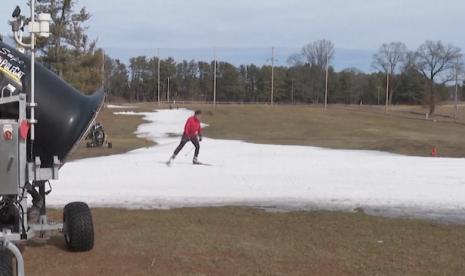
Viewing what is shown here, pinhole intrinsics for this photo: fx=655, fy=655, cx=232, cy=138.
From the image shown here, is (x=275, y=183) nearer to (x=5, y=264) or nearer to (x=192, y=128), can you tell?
(x=192, y=128)

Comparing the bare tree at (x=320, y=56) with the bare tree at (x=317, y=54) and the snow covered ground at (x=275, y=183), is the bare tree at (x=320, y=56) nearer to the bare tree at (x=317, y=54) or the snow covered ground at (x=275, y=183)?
the bare tree at (x=317, y=54)

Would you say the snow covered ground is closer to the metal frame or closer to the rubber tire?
the metal frame

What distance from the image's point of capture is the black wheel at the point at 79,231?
23.8ft

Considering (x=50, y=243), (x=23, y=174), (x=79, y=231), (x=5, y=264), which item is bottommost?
(x=50, y=243)

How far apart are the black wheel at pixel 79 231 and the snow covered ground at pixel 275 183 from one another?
11.6 feet

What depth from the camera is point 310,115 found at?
66.9m

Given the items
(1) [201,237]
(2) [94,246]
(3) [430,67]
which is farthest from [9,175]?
(3) [430,67]

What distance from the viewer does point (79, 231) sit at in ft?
23.7

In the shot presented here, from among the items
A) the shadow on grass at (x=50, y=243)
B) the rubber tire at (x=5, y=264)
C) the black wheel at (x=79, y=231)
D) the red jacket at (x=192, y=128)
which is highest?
the red jacket at (x=192, y=128)

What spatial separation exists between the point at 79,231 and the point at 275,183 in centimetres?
750

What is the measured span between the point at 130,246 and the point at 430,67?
110m

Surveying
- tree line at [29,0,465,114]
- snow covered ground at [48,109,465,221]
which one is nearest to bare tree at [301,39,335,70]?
tree line at [29,0,465,114]

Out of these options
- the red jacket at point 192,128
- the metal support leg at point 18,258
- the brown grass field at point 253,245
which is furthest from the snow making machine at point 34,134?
the red jacket at point 192,128

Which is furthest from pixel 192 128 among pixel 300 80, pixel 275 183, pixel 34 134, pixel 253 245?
pixel 300 80
